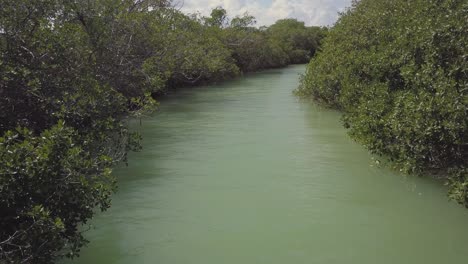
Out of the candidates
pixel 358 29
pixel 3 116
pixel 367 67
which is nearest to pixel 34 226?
pixel 3 116

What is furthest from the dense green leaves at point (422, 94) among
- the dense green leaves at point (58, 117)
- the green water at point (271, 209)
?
the dense green leaves at point (58, 117)

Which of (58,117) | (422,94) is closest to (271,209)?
(422,94)

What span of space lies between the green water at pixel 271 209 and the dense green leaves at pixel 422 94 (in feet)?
2.44

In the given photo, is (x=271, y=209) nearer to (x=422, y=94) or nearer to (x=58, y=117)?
(x=422, y=94)

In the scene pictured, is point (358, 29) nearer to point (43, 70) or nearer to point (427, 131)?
point (427, 131)

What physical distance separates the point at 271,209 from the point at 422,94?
11.2 feet

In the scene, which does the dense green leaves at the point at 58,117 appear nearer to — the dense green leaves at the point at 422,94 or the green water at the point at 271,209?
the green water at the point at 271,209

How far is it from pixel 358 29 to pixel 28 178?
A: 13041 mm

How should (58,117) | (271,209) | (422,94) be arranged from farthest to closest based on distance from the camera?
(422,94) → (271,209) → (58,117)

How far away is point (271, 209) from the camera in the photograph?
8.21 meters

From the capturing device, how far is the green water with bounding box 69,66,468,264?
21.6 ft

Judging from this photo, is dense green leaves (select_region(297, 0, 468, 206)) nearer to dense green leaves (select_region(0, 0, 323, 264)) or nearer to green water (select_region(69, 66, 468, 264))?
green water (select_region(69, 66, 468, 264))

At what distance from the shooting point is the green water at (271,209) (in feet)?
21.6

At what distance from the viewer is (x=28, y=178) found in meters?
4.93
